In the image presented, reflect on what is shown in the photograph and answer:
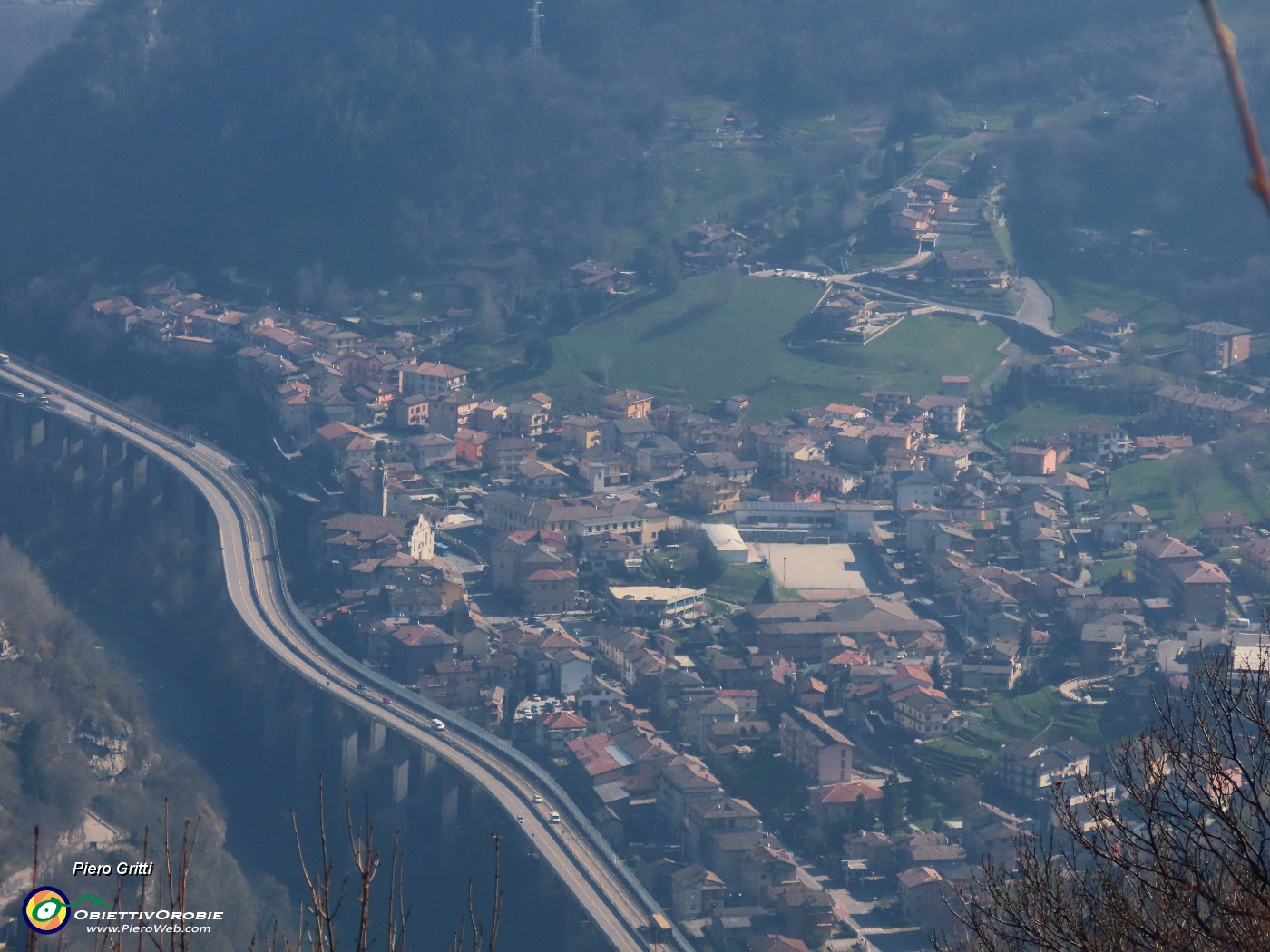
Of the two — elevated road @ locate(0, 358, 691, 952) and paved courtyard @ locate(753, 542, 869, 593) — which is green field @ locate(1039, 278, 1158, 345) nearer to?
paved courtyard @ locate(753, 542, 869, 593)

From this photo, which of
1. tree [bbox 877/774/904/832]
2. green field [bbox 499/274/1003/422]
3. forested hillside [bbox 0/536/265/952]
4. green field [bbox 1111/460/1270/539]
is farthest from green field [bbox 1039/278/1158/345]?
forested hillside [bbox 0/536/265/952]

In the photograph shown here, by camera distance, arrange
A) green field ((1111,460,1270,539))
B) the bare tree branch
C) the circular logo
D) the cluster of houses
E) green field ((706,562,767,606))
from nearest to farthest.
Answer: the bare tree branch < the circular logo < the cluster of houses < green field ((706,562,767,606)) < green field ((1111,460,1270,539))

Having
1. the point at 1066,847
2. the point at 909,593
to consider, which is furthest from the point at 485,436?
the point at 1066,847

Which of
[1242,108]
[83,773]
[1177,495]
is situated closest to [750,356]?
[1177,495]

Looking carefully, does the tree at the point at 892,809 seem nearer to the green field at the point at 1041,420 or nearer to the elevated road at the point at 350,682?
the elevated road at the point at 350,682

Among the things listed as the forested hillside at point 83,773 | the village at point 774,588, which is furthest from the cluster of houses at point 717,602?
the forested hillside at point 83,773

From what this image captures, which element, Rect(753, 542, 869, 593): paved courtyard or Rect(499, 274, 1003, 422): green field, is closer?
Rect(753, 542, 869, 593): paved courtyard
